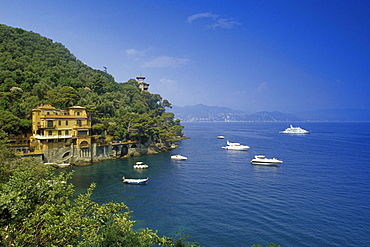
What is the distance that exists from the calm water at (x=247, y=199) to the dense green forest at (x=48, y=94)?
1316 cm

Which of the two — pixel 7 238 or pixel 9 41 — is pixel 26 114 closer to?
pixel 9 41

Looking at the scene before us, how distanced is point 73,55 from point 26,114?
67556 mm

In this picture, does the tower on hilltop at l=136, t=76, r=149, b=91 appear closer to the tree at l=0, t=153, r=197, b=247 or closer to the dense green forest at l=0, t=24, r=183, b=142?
the dense green forest at l=0, t=24, r=183, b=142

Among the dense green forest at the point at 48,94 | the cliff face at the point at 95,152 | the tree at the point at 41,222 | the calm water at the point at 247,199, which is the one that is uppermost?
the dense green forest at the point at 48,94

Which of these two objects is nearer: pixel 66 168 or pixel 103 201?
pixel 103 201

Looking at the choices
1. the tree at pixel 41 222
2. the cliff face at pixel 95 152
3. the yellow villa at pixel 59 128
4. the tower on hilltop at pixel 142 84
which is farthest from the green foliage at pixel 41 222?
the tower on hilltop at pixel 142 84

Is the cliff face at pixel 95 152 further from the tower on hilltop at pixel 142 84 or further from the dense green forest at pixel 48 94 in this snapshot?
the tower on hilltop at pixel 142 84

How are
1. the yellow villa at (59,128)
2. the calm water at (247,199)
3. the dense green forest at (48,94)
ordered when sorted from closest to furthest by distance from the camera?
1. the calm water at (247,199)
2. the yellow villa at (59,128)
3. the dense green forest at (48,94)

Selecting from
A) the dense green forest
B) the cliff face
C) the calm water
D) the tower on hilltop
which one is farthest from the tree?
the tower on hilltop

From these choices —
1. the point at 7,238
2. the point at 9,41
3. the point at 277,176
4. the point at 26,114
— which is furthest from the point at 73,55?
the point at 7,238

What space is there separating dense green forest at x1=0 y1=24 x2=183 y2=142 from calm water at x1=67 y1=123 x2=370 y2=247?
1316 centimetres

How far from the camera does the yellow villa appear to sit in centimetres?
4769

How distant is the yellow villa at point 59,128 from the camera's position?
156 ft

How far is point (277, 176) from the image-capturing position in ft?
149
